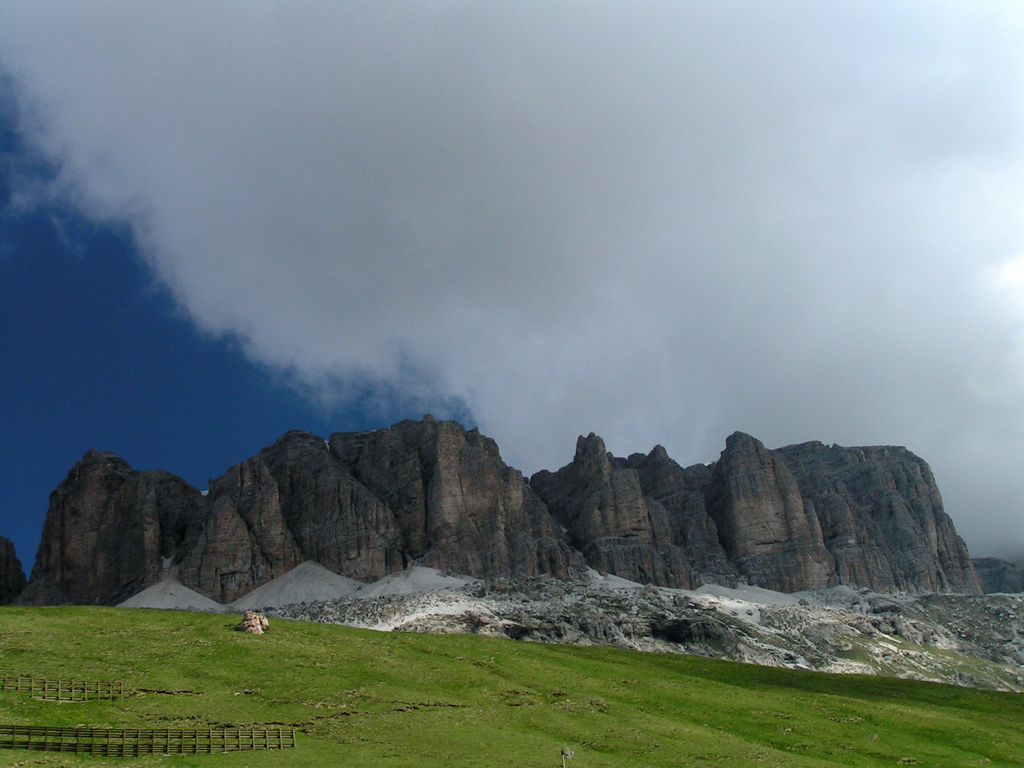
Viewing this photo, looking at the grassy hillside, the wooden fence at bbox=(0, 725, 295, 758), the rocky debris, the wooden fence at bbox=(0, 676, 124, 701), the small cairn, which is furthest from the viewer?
the rocky debris

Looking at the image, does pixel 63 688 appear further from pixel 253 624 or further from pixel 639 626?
pixel 639 626

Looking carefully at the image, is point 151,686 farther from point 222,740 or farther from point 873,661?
point 873,661

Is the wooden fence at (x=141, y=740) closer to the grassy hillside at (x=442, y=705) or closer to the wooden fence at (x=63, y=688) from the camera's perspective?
the grassy hillside at (x=442, y=705)

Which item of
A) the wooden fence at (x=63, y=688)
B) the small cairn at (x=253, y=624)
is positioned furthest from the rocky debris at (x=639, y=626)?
the wooden fence at (x=63, y=688)

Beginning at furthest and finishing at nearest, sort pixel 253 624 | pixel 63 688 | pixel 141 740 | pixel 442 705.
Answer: pixel 253 624, pixel 442 705, pixel 63 688, pixel 141 740

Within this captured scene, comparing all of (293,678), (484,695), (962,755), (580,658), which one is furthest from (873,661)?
(293,678)

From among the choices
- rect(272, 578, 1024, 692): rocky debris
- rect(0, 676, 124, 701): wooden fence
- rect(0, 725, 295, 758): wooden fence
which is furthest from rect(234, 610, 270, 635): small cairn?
rect(272, 578, 1024, 692): rocky debris

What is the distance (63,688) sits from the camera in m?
71.4

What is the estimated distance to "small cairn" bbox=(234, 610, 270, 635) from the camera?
342 ft

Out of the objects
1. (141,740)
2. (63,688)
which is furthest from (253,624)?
(141,740)

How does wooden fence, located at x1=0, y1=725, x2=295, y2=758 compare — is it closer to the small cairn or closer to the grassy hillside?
the grassy hillside

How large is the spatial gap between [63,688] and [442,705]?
32.8 metres

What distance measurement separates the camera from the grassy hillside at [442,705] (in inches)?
2591

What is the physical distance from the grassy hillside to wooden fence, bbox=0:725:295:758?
1791 millimetres
